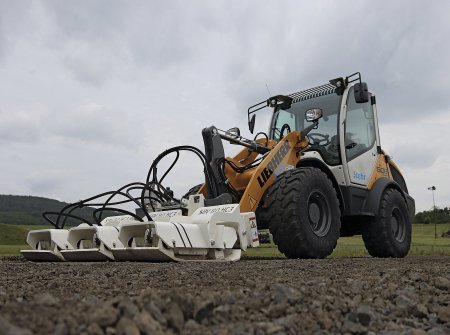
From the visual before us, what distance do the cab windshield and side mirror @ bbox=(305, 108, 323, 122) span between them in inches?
Result: 6.0

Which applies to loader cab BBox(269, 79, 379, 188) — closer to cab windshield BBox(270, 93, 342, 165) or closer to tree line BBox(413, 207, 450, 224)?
cab windshield BBox(270, 93, 342, 165)

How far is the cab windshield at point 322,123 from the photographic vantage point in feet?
26.7

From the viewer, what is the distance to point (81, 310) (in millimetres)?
1850

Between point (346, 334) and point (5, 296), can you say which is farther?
point (5, 296)

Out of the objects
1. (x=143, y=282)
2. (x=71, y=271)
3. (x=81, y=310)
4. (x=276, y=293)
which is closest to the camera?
(x=81, y=310)

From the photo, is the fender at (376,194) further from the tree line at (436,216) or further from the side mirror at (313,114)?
the tree line at (436,216)

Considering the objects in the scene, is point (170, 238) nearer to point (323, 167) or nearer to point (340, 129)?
point (323, 167)

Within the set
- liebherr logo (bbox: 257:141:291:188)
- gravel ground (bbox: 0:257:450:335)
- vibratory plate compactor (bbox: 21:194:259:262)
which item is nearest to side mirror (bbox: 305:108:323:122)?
liebherr logo (bbox: 257:141:291:188)

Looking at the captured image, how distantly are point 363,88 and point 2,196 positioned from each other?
3787 inches

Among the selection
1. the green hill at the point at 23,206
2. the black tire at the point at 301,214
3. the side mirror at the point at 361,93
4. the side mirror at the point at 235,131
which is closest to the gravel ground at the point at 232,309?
the black tire at the point at 301,214

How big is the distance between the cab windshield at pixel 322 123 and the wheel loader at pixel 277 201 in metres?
0.02

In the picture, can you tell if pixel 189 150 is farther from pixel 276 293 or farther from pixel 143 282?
pixel 276 293

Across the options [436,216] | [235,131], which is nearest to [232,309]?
[235,131]

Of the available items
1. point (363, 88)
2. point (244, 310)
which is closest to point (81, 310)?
point (244, 310)
